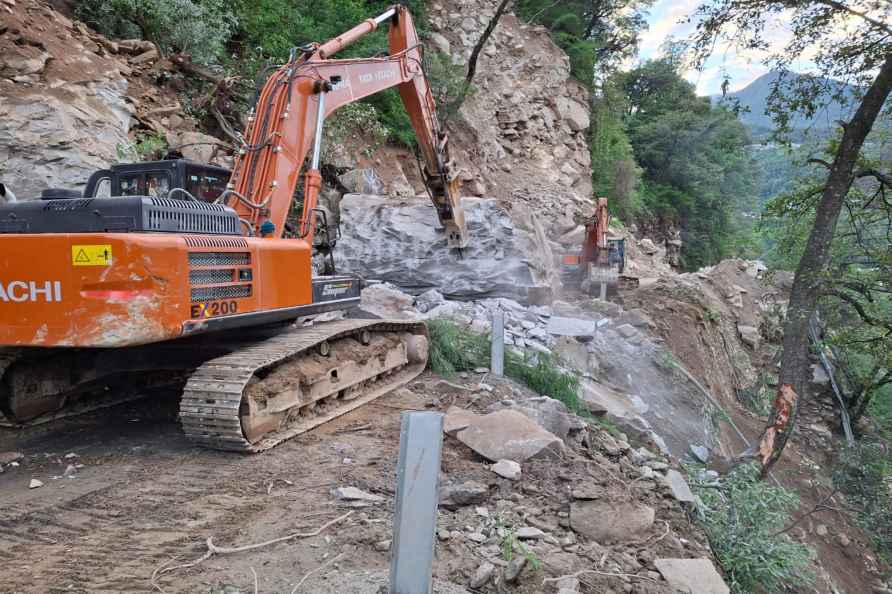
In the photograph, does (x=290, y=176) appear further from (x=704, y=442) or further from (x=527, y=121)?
(x=527, y=121)

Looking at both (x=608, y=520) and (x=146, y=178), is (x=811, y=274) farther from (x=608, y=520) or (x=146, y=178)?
(x=146, y=178)

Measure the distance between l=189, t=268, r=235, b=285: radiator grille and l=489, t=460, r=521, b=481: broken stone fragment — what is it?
6.74ft

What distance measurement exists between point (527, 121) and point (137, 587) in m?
18.7

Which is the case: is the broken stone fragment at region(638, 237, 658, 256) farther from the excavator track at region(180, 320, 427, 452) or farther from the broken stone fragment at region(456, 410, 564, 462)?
the broken stone fragment at region(456, 410, 564, 462)

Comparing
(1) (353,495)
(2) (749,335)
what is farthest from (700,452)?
(2) (749,335)

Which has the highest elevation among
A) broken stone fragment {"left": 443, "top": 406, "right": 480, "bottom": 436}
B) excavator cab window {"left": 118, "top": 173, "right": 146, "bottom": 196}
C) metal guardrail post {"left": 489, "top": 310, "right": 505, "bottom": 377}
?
excavator cab window {"left": 118, "top": 173, "right": 146, "bottom": 196}

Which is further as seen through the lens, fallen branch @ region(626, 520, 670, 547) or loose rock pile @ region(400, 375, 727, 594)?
fallen branch @ region(626, 520, 670, 547)

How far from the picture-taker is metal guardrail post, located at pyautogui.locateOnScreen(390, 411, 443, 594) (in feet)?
5.96

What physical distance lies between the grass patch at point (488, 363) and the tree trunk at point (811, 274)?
227cm

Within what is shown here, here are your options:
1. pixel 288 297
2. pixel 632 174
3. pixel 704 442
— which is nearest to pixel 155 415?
pixel 288 297

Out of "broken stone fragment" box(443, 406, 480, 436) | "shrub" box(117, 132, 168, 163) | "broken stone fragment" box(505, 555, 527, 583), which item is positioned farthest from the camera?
"shrub" box(117, 132, 168, 163)

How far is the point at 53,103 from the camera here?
7.46 metres

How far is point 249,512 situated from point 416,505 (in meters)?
1.47

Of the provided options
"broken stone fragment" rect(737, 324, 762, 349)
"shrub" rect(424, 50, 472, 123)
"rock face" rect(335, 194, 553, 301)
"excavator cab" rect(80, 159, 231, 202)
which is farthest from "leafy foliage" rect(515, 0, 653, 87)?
"excavator cab" rect(80, 159, 231, 202)
